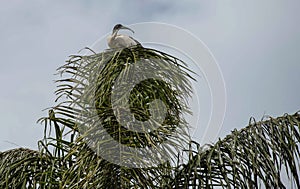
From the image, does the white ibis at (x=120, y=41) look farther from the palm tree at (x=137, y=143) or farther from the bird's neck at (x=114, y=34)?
the palm tree at (x=137, y=143)

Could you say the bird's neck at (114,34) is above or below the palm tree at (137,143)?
above

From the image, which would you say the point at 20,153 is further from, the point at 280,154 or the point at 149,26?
the point at 280,154

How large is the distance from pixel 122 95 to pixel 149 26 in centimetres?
41

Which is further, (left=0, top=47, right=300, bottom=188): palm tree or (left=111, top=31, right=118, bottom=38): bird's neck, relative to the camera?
(left=111, top=31, right=118, bottom=38): bird's neck

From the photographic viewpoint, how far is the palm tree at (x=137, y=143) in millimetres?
2652

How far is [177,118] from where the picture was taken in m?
2.94

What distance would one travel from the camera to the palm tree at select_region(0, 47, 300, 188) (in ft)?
8.70

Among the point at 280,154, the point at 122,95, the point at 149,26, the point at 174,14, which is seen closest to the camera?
the point at 280,154

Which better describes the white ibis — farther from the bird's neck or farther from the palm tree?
the palm tree

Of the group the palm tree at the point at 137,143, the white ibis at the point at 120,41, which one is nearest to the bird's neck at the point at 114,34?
the white ibis at the point at 120,41

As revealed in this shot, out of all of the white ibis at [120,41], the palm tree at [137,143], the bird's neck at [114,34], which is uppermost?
the bird's neck at [114,34]

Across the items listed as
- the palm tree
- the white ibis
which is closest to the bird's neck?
the white ibis

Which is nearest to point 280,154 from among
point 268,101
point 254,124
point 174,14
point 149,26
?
point 254,124

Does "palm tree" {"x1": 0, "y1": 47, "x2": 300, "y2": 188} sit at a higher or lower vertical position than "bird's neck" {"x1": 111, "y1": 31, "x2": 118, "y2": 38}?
lower
